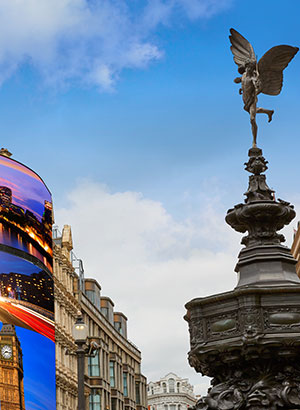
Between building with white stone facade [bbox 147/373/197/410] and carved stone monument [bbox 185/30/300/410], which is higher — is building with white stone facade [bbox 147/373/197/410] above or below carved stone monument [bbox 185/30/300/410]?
above

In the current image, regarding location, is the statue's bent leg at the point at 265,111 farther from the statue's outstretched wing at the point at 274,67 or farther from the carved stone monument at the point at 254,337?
the carved stone monument at the point at 254,337

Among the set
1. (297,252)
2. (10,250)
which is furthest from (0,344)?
(297,252)

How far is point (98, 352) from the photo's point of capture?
208ft

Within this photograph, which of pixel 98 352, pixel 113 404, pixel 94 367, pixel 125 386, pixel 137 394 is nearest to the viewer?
pixel 94 367

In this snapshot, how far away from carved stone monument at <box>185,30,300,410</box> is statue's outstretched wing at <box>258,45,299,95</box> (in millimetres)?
2005

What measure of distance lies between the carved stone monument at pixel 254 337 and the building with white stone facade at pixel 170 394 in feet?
600

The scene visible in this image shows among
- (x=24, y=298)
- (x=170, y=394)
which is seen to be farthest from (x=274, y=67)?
(x=170, y=394)

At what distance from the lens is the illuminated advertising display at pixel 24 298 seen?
45.9 meters

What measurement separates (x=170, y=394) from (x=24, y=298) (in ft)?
485

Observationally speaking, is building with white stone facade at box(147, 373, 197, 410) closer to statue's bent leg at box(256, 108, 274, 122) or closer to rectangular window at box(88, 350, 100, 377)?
rectangular window at box(88, 350, 100, 377)

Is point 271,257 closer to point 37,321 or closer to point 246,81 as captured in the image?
point 246,81

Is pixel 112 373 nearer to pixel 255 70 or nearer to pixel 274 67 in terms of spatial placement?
pixel 274 67

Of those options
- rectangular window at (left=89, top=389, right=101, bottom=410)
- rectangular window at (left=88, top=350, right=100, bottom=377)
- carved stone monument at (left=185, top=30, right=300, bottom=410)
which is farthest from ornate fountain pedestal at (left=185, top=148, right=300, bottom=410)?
rectangular window at (left=88, top=350, right=100, bottom=377)

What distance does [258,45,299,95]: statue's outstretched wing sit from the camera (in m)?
10.1
